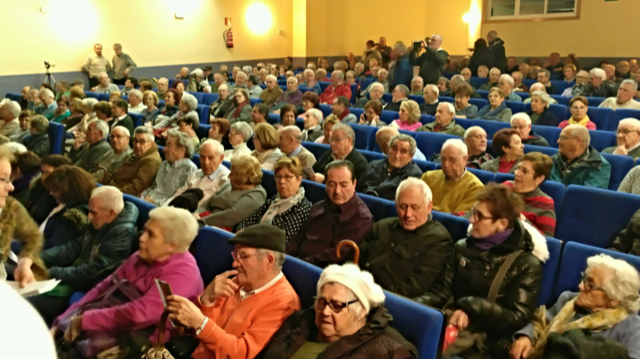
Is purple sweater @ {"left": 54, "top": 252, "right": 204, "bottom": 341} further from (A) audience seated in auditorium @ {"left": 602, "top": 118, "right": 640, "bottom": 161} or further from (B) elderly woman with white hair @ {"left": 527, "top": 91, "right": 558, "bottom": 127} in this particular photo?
(B) elderly woman with white hair @ {"left": 527, "top": 91, "right": 558, "bottom": 127}

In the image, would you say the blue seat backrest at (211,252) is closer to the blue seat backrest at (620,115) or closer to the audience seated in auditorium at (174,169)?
the audience seated in auditorium at (174,169)

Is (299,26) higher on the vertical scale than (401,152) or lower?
higher

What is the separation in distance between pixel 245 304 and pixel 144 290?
524mm

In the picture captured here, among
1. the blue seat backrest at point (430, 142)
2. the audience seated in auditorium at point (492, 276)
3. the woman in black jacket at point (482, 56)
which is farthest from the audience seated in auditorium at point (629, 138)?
the woman in black jacket at point (482, 56)

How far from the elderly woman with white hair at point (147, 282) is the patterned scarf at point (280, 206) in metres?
0.86

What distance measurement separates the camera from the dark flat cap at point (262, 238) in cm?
223

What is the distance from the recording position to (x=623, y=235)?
9.83 feet

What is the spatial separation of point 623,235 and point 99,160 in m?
4.19

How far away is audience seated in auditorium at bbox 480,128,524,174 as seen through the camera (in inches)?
159

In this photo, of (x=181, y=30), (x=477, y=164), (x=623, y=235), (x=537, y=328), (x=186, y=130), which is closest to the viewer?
(x=537, y=328)

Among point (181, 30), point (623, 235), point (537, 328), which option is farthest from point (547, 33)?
point (537, 328)

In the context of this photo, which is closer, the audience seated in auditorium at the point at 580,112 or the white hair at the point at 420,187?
the white hair at the point at 420,187

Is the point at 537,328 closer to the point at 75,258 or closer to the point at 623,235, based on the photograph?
the point at 623,235

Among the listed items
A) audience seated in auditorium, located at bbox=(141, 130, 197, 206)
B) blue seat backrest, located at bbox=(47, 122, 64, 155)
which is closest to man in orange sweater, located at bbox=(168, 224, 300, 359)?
audience seated in auditorium, located at bbox=(141, 130, 197, 206)
